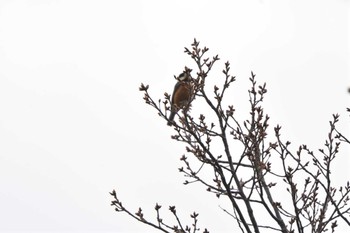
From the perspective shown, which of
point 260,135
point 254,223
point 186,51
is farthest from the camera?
point 186,51

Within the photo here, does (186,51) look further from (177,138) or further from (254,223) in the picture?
(254,223)

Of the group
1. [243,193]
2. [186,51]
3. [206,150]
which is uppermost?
[186,51]

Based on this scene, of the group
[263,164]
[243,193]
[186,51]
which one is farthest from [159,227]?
[186,51]

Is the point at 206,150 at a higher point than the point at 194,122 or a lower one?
lower

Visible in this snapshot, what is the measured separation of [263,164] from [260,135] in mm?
323

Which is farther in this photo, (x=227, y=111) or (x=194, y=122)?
(x=194, y=122)

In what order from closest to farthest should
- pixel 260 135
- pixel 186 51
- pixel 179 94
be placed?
pixel 260 135 → pixel 186 51 → pixel 179 94

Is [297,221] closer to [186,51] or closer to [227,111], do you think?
[227,111]

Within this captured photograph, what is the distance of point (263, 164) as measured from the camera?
5125 mm

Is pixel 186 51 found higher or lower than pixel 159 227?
higher

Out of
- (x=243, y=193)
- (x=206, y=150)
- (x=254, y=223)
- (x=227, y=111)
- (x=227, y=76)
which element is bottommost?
(x=254, y=223)

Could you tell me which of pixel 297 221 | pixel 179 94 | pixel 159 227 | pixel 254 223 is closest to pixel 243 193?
pixel 254 223

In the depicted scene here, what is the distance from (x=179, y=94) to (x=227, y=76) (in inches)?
170

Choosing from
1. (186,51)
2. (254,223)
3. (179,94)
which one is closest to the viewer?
(254,223)
